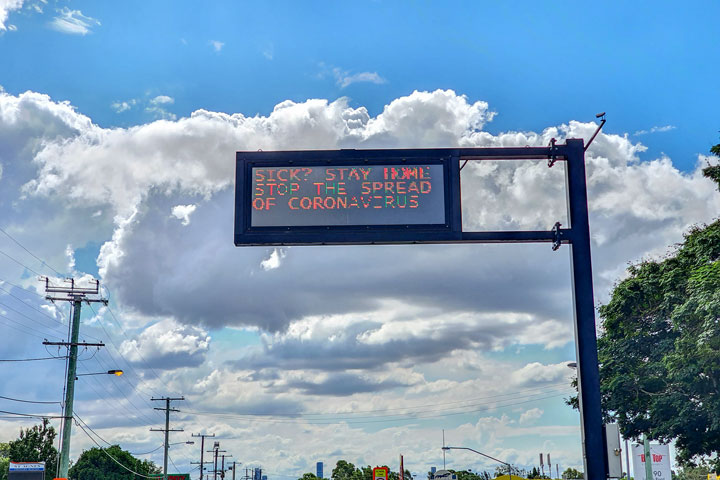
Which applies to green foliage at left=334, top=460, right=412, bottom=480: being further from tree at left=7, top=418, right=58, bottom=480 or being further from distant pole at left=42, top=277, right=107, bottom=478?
distant pole at left=42, top=277, right=107, bottom=478

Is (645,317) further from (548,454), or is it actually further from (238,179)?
(548,454)

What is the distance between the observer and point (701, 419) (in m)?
35.8

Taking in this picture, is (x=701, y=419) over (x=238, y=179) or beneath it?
beneath

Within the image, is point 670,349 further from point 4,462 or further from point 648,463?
point 4,462

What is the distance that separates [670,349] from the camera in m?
38.5

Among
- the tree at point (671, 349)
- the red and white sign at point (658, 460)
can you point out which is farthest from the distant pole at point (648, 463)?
the tree at point (671, 349)

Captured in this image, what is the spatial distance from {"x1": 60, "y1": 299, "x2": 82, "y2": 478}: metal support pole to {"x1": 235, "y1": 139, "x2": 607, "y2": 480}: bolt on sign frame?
32.8 m

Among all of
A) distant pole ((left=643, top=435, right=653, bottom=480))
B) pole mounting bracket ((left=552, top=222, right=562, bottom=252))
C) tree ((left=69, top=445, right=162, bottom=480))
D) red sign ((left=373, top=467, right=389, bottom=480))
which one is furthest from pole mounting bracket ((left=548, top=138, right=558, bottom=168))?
tree ((left=69, top=445, right=162, bottom=480))

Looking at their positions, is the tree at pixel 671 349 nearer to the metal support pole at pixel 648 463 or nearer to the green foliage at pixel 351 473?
the metal support pole at pixel 648 463

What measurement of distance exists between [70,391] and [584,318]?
123 ft

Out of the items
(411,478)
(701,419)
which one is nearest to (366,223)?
(701,419)

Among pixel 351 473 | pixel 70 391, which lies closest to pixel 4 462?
pixel 351 473

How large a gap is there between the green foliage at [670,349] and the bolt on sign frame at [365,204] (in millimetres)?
15990

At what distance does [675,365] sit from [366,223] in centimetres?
2199
